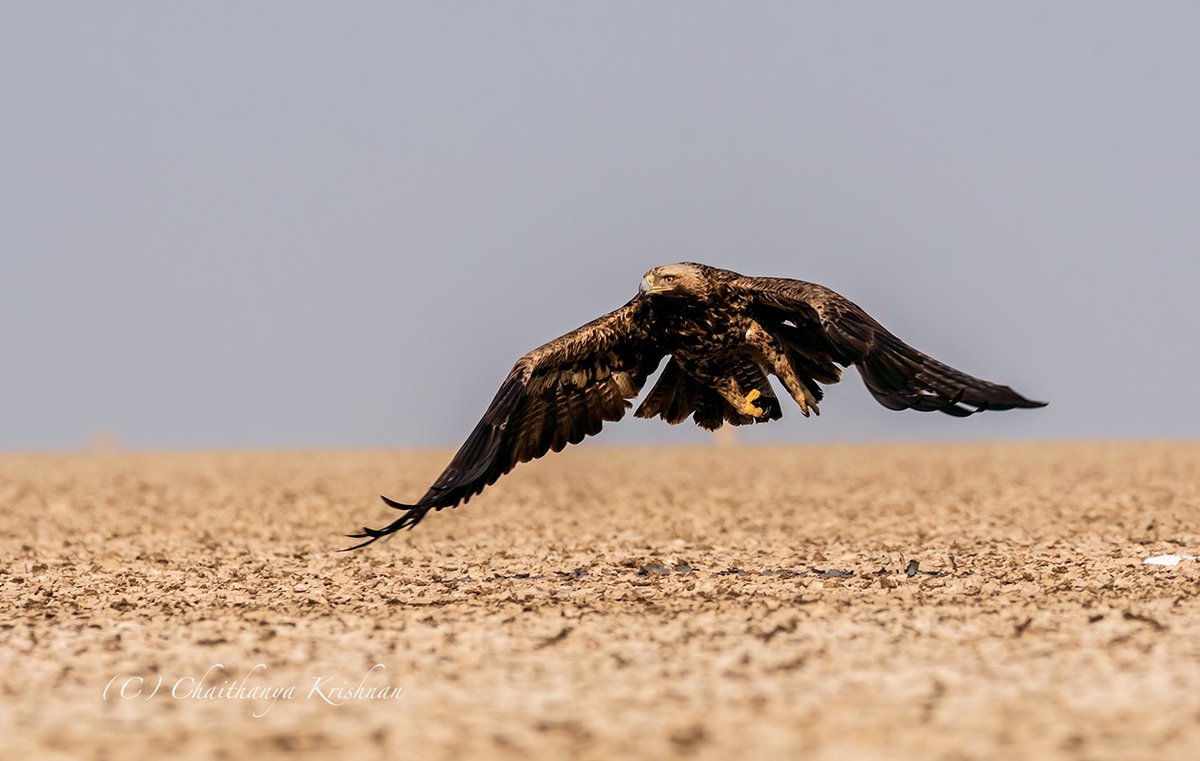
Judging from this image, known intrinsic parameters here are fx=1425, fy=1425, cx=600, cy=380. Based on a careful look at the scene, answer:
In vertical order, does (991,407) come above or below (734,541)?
above

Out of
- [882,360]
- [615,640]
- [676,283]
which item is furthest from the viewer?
[676,283]

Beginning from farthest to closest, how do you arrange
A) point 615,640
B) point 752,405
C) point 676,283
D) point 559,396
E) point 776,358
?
point 559,396 < point 752,405 < point 776,358 < point 676,283 < point 615,640

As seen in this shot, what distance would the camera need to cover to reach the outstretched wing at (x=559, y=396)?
11.2 meters

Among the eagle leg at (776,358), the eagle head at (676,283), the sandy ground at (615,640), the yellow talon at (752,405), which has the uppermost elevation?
the eagle head at (676,283)

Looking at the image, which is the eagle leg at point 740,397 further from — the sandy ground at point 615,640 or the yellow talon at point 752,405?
the sandy ground at point 615,640

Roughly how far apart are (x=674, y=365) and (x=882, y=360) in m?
2.36

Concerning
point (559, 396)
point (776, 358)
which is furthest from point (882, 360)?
point (559, 396)

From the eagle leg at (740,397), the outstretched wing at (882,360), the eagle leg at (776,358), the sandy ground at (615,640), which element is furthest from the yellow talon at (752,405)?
the sandy ground at (615,640)

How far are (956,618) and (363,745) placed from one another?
4511 mm

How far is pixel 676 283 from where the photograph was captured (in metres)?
11.2

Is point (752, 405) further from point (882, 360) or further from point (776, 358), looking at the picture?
point (882, 360)

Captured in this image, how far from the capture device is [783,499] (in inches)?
946

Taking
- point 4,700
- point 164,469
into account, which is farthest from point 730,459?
point 4,700

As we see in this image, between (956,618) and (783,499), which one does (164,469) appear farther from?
(956,618)
